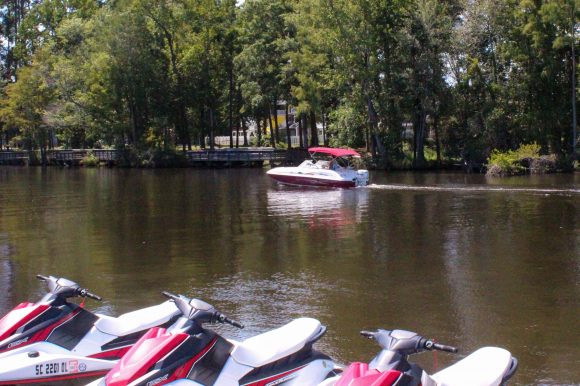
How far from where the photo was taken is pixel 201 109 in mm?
69062

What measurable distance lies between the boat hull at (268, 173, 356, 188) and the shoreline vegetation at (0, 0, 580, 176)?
536 inches

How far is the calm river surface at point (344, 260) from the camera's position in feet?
37.2

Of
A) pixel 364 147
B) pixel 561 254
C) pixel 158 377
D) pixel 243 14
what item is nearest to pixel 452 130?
pixel 364 147

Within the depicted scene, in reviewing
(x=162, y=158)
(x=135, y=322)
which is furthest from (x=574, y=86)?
(x=135, y=322)

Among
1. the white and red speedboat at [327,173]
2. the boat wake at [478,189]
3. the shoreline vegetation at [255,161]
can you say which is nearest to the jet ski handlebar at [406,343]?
the boat wake at [478,189]

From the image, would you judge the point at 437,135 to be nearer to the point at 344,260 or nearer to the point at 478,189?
the point at 478,189

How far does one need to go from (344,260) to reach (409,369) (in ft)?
34.8

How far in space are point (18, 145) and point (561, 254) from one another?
7809 cm

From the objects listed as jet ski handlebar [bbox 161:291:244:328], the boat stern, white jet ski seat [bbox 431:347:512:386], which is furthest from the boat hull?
white jet ski seat [bbox 431:347:512:386]

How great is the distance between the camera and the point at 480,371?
6.75 m

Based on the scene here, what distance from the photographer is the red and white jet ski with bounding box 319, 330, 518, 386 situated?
6.16m

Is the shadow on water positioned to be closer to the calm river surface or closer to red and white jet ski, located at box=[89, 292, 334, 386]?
the calm river surface

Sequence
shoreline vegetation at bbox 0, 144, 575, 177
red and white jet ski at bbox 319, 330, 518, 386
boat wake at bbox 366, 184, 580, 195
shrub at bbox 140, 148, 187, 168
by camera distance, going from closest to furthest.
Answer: red and white jet ski at bbox 319, 330, 518, 386 < boat wake at bbox 366, 184, 580, 195 < shoreline vegetation at bbox 0, 144, 575, 177 < shrub at bbox 140, 148, 187, 168

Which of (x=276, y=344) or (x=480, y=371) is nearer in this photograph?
(x=480, y=371)
